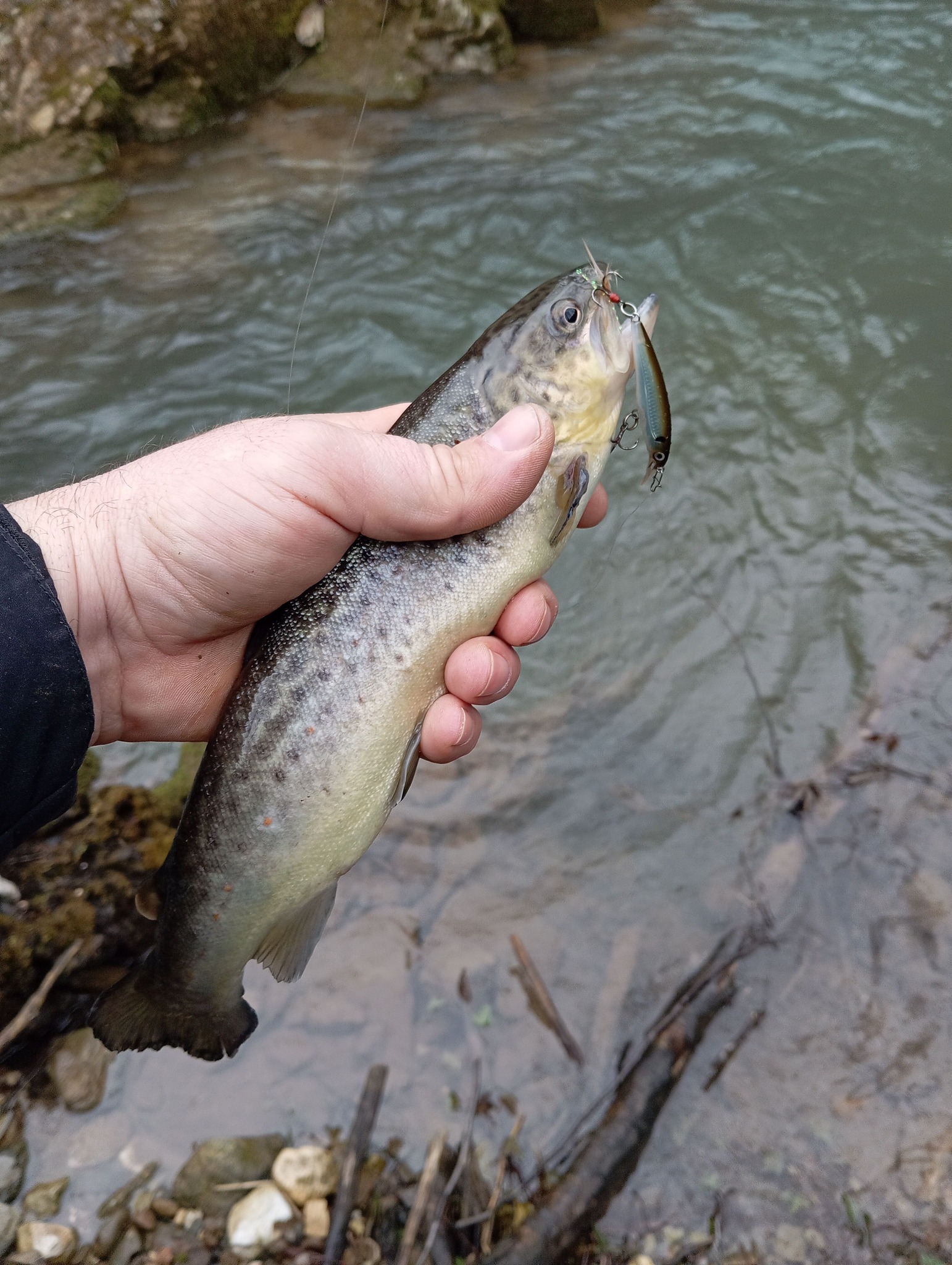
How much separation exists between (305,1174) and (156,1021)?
41.4 inches

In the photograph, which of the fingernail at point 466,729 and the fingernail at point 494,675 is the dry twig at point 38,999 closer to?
the fingernail at point 466,729

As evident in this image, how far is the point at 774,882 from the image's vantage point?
4383mm

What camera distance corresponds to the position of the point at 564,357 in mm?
2982

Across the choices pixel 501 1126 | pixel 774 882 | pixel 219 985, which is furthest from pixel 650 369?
pixel 501 1126

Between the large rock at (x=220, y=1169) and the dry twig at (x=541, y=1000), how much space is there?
115cm

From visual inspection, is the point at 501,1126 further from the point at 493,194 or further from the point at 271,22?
the point at 271,22

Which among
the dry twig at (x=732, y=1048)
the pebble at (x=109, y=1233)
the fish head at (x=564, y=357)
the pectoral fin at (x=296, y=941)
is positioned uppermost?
the fish head at (x=564, y=357)

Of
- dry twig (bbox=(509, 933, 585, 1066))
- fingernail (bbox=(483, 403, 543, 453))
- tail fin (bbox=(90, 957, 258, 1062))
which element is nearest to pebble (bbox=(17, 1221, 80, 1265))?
tail fin (bbox=(90, 957, 258, 1062))

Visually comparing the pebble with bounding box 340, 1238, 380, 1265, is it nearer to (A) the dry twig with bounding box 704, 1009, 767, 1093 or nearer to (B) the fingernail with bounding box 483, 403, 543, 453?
(A) the dry twig with bounding box 704, 1009, 767, 1093

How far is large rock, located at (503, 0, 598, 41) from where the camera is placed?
10.4 m

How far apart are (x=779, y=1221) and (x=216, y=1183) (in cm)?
206

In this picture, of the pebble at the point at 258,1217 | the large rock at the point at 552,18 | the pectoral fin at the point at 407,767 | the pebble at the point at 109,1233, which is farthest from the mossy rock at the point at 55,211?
the pebble at the point at 258,1217

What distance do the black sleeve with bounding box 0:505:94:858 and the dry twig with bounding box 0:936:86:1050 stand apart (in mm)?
1412

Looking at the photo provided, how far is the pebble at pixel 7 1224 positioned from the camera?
11.0ft
